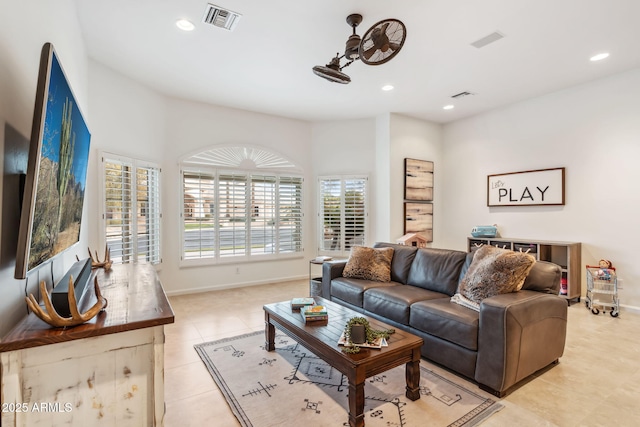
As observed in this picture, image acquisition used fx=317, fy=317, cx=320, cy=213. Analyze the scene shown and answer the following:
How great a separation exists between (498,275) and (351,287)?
1.51 meters

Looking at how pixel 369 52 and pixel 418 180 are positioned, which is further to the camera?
pixel 418 180

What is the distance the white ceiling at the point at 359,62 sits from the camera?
8.84 ft

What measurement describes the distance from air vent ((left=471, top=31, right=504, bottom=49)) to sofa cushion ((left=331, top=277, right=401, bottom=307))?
2.64 metres

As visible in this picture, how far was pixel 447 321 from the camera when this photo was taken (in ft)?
7.97

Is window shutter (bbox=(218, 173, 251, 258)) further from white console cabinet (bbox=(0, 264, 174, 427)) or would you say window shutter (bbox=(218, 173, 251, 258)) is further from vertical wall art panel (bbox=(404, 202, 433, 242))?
white console cabinet (bbox=(0, 264, 174, 427))

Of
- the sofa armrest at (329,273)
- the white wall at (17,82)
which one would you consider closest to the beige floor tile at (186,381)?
the white wall at (17,82)

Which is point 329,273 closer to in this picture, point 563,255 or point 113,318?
point 113,318

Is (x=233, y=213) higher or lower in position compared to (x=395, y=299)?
higher

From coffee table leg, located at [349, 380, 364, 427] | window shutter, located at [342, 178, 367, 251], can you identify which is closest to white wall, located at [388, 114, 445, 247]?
window shutter, located at [342, 178, 367, 251]

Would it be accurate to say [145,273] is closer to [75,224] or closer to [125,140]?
[75,224]

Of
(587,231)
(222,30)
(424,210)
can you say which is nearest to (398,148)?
(424,210)

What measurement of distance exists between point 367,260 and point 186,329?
217cm

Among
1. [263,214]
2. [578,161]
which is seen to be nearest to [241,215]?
[263,214]

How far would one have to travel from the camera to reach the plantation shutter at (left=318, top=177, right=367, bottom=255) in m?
5.74
